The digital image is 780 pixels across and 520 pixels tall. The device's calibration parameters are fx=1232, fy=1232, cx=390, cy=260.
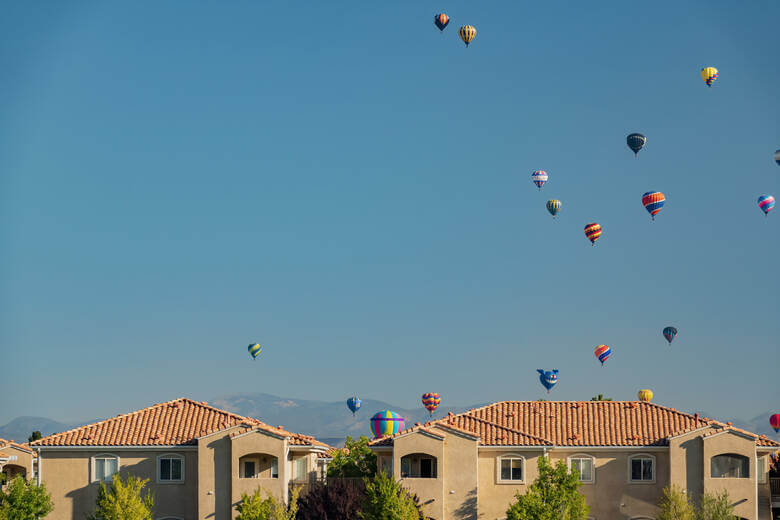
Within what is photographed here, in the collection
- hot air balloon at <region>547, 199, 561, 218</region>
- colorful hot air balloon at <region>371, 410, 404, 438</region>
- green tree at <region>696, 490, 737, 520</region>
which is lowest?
green tree at <region>696, 490, 737, 520</region>

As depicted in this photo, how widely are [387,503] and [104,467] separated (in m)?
15.8

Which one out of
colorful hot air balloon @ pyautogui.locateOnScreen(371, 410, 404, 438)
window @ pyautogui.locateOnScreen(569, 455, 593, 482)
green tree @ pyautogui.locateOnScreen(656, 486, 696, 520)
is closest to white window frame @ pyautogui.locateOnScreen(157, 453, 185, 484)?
colorful hot air balloon @ pyautogui.locateOnScreen(371, 410, 404, 438)

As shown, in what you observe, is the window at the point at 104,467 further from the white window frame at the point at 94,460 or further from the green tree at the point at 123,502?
the green tree at the point at 123,502

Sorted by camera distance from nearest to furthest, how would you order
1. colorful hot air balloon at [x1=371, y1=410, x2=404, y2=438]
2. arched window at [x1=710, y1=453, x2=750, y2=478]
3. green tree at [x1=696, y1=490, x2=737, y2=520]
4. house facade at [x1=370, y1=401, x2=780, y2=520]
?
1. green tree at [x1=696, y1=490, x2=737, y2=520]
2. house facade at [x1=370, y1=401, x2=780, y2=520]
3. arched window at [x1=710, y1=453, x2=750, y2=478]
4. colorful hot air balloon at [x1=371, y1=410, x2=404, y2=438]

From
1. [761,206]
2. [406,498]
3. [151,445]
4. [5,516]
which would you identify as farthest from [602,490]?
[761,206]

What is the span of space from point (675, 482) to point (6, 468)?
4128cm

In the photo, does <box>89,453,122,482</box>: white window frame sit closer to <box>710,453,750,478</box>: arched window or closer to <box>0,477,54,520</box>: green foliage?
<box>0,477,54,520</box>: green foliage

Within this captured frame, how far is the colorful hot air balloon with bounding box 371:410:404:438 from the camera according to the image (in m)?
80.6

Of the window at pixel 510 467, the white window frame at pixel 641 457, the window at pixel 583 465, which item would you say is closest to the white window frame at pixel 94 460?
the window at pixel 510 467

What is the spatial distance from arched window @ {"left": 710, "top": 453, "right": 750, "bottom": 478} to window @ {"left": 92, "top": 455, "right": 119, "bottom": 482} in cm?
3107

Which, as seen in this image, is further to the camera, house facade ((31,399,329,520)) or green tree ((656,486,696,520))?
house facade ((31,399,329,520))

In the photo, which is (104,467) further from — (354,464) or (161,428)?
(354,464)

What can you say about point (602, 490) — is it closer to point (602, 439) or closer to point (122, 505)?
point (602, 439)

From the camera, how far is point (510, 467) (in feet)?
209
